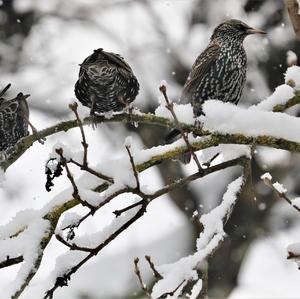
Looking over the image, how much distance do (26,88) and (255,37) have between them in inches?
168

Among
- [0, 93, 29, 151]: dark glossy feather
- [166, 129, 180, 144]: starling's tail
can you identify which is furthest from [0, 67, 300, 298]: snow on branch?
[0, 93, 29, 151]: dark glossy feather

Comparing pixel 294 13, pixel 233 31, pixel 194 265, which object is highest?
pixel 233 31

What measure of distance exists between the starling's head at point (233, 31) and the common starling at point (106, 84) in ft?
5.06

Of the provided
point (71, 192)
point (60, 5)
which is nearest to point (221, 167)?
point (71, 192)

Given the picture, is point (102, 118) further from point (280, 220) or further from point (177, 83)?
point (280, 220)

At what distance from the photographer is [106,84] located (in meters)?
4.89

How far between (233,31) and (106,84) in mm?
1727

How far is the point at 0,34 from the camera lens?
535 inches

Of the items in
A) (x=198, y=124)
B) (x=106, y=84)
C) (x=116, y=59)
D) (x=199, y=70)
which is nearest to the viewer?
(x=198, y=124)

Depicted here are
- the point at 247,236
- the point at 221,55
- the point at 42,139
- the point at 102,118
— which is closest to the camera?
the point at 42,139

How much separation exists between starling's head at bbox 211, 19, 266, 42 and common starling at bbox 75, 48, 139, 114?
1543 millimetres

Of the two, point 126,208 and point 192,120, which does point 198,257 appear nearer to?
point 126,208

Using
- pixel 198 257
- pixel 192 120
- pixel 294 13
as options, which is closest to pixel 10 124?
pixel 192 120

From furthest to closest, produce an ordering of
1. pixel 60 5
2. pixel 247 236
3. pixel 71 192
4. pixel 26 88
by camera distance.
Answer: pixel 60 5 < pixel 26 88 < pixel 247 236 < pixel 71 192
